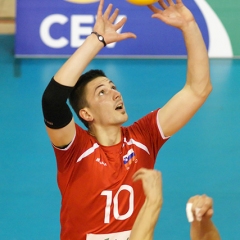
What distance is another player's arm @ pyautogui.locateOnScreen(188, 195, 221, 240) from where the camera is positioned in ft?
8.55

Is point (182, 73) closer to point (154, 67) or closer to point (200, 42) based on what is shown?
point (154, 67)

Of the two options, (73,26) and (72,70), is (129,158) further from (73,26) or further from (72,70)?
(73,26)

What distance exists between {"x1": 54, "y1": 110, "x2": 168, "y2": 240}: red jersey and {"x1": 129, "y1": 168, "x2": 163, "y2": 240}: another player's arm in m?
0.75

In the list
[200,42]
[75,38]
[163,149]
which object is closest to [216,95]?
[163,149]

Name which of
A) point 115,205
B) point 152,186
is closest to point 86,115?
point 115,205

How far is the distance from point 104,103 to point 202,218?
1243mm

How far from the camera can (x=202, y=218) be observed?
2.67 metres

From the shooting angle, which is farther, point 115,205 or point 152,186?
point 115,205

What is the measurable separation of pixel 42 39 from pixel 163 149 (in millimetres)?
2965

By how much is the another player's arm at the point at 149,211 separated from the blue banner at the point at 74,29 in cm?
564

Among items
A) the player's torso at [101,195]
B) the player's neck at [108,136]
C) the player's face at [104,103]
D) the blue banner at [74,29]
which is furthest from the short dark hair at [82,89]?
the blue banner at [74,29]

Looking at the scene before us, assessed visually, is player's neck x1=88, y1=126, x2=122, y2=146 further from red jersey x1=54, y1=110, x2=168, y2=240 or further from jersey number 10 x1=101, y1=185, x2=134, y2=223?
jersey number 10 x1=101, y1=185, x2=134, y2=223

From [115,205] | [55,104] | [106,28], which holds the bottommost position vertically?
[115,205]

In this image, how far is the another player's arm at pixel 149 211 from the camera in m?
2.65
